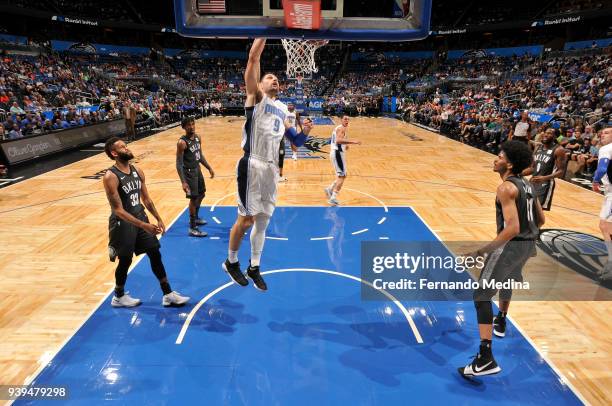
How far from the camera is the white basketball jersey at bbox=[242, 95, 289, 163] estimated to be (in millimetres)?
3789

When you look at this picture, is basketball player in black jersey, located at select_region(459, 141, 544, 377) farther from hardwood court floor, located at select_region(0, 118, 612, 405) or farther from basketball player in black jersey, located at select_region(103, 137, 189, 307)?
basketball player in black jersey, located at select_region(103, 137, 189, 307)

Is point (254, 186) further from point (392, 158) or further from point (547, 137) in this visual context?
point (392, 158)

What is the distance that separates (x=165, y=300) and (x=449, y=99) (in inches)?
1214

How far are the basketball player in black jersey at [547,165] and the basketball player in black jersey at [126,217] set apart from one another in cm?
517

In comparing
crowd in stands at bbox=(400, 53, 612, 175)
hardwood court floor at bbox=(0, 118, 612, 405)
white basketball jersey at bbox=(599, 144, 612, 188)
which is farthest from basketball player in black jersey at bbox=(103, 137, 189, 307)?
crowd in stands at bbox=(400, 53, 612, 175)

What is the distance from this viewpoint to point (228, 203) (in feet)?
29.2

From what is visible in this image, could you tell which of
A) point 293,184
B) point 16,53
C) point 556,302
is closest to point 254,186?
point 556,302

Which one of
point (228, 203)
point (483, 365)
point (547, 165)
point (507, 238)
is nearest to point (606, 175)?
point (547, 165)

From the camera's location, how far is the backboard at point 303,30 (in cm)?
366

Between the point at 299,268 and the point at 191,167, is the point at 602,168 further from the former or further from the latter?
the point at 191,167

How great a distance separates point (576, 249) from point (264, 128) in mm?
5427

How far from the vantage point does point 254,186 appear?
3994 mm

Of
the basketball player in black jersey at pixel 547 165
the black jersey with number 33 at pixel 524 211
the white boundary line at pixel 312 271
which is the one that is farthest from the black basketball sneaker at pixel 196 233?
the basketball player in black jersey at pixel 547 165

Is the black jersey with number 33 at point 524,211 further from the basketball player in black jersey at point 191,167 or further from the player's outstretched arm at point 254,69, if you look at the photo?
the basketball player in black jersey at point 191,167
